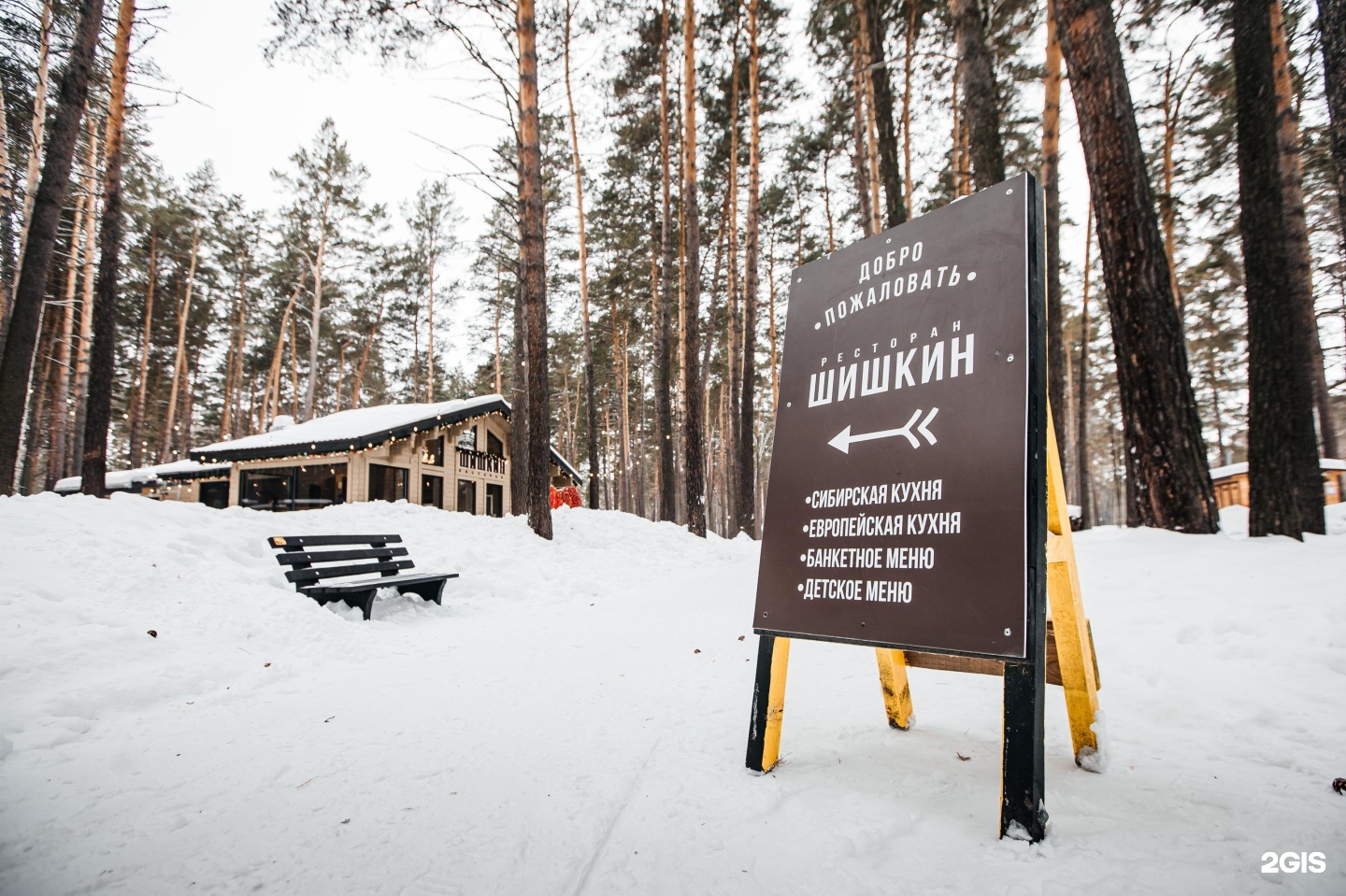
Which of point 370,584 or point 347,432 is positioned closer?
point 370,584

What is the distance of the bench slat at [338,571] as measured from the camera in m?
4.84

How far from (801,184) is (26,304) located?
17.6 meters

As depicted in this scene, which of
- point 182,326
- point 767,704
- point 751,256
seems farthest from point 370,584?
point 182,326

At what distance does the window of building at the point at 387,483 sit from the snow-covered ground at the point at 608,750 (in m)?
13.1

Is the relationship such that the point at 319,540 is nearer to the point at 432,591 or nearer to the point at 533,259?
the point at 432,591

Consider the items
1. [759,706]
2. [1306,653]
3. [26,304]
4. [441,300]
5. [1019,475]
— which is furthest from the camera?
[441,300]

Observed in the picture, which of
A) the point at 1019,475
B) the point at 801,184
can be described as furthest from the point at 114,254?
the point at 801,184

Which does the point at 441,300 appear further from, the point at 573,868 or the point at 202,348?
the point at 573,868

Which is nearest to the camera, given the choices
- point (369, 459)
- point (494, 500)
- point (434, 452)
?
point (369, 459)

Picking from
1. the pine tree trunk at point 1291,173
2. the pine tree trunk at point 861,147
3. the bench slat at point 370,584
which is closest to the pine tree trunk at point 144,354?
the bench slat at point 370,584

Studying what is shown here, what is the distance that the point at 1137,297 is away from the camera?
4.53 metres

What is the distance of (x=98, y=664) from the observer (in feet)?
10.2

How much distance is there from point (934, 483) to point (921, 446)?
146mm

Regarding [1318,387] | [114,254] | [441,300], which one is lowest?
[1318,387]
